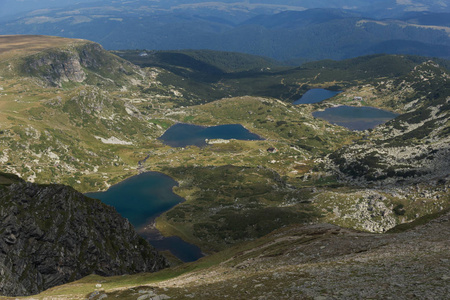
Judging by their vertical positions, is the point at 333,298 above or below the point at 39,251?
above

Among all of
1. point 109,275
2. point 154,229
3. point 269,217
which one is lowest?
point 154,229

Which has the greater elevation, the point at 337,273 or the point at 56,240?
the point at 337,273

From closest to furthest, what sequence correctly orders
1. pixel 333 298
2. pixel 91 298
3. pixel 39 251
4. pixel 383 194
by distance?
pixel 333 298 < pixel 91 298 < pixel 39 251 < pixel 383 194

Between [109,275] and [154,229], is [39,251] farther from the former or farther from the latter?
[154,229]

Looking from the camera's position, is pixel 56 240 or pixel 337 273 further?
pixel 56 240

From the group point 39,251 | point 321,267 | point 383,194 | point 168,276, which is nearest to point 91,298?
point 168,276

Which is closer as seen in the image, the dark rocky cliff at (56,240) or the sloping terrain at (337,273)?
the sloping terrain at (337,273)

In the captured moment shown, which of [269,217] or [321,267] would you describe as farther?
[269,217]

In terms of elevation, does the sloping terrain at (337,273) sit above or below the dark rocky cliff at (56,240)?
above
